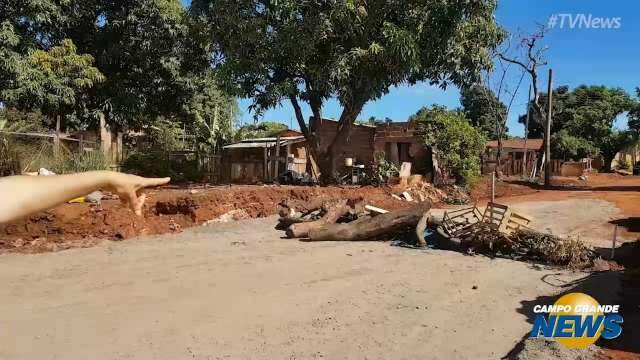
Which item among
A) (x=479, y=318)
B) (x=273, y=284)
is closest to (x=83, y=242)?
(x=273, y=284)

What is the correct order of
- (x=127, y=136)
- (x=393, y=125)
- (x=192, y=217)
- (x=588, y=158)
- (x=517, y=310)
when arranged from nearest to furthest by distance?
(x=517, y=310) → (x=192, y=217) → (x=393, y=125) → (x=127, y=136) → (x=588, y=158)

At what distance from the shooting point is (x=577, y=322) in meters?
5.30

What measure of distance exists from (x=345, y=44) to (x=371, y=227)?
7.55 m

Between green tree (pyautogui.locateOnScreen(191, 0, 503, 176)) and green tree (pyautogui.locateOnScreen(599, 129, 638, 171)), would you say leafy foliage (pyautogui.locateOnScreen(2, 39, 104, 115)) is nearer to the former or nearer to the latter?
green tree (pyautogui.locateOnScreen(191, 0, 503, 176))

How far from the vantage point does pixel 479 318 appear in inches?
233

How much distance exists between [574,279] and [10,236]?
34.2 ft

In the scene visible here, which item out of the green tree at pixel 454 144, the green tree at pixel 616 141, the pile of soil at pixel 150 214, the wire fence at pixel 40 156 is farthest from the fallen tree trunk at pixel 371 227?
the green tree at pixel 616 141

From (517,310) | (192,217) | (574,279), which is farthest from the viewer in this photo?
(192,217)

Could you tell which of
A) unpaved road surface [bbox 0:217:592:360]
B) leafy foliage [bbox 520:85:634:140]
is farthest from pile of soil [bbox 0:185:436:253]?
leafy foliage [bbox 520:85:634:140]

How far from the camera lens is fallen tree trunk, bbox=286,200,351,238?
11.3m

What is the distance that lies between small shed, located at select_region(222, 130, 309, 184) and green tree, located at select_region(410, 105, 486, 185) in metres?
6.19

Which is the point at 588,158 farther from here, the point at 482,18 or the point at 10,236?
the point at 10,236

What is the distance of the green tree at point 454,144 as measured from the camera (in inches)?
725

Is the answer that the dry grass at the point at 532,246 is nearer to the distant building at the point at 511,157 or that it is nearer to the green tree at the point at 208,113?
the distant building at the point at 511,157
